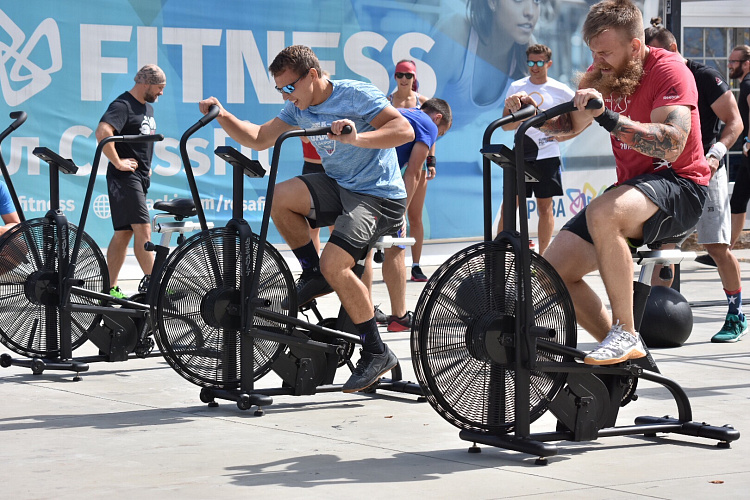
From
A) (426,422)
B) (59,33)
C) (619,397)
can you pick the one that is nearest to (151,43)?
(59,33)

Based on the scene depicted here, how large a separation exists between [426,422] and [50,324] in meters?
2.35

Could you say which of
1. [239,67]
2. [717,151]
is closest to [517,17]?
[239,67]

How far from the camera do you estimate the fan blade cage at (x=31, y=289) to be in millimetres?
6062

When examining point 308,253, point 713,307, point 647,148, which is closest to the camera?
point 647,148

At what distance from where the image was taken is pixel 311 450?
13.9 feet

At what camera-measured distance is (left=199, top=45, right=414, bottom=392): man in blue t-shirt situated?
4.99 meters

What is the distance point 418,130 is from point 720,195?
6.70ft

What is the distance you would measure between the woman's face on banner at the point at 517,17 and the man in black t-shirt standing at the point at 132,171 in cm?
508

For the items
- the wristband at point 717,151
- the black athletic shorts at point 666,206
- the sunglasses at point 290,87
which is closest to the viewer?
the black athletic shorts at point 666,206

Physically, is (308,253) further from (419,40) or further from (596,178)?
(596,178)

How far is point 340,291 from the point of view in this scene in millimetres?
4984

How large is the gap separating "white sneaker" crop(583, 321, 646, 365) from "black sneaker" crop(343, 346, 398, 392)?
1188 millimetres

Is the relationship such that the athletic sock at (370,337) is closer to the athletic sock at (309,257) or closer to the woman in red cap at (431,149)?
the athletic sock at (309,257)

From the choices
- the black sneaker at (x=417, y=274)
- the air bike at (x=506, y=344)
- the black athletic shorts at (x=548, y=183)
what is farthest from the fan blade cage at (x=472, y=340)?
the black sneaker at (x=417, y=274)
